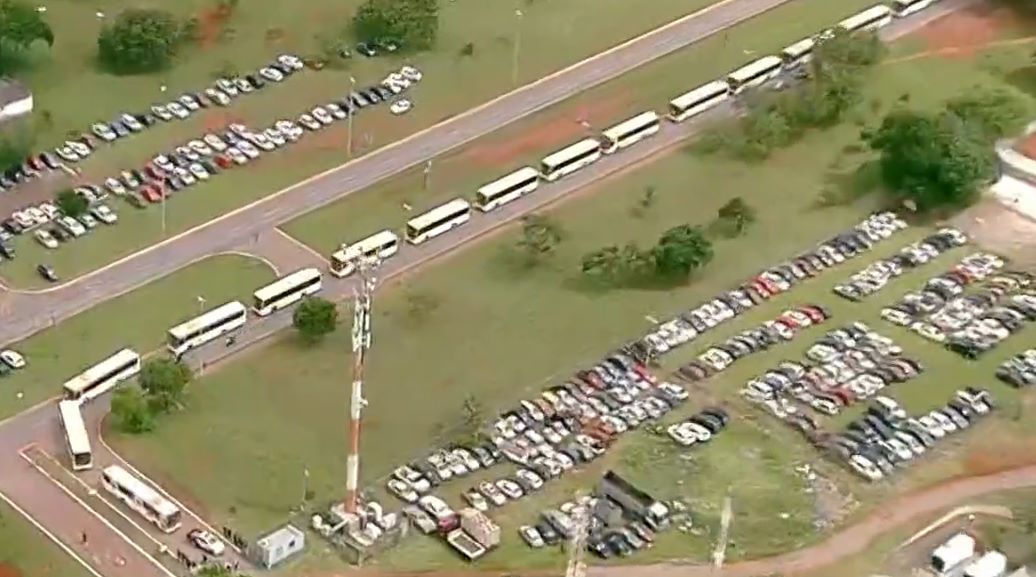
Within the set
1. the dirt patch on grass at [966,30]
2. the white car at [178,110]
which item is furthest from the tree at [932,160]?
the white car at [178,110]

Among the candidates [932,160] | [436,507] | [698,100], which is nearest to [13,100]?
[698,100]

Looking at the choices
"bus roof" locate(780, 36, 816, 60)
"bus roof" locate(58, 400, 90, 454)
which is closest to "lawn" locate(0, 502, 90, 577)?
"bus roof" locate(58, 400, 90, 454)

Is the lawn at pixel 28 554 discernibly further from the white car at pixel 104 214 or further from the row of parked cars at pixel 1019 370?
the row of parked cars at pixel 1019 370

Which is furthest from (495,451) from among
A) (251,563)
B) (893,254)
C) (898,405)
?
(893,254)

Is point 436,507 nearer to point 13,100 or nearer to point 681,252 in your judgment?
point 681,252

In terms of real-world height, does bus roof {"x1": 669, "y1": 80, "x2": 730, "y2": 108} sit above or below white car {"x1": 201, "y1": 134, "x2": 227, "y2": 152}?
above

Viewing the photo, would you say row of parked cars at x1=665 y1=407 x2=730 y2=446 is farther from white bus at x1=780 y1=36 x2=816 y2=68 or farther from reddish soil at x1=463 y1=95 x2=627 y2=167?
white bus at x1=780 y1=36 x2=816 y2=68
